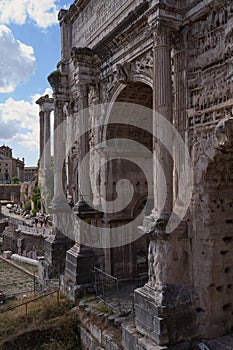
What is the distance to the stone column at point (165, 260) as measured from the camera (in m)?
6.53

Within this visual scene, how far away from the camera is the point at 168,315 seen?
6465 millimetres

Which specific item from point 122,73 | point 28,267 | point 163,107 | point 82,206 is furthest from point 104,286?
point 28,267

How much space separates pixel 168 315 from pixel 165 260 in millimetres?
986

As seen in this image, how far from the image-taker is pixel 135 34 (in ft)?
28.6

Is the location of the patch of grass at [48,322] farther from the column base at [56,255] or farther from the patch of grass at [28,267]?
the patch of grass at [28,267]

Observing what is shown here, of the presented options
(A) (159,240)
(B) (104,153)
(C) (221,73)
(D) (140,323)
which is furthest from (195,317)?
(B) (104,153)

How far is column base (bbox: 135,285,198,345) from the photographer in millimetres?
6414

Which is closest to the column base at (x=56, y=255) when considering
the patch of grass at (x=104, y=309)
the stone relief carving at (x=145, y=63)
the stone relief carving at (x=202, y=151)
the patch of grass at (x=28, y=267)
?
the patch of grass at (x=104, y=309)

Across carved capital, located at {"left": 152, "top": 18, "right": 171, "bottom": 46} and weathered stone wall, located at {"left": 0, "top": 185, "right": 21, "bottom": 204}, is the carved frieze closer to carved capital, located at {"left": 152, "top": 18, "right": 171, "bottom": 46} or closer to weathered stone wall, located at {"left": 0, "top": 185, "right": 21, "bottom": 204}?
carved capital, located at {"left": 152, "top": 18, "right": 171, "bottom": 46}

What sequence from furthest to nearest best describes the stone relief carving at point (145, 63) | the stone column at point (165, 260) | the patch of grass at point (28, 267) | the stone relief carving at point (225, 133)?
the patch of grass at point (28, 267) < the stone relief carving at point (145, 63) < the stone column at point (165, 260) < the stone relief carving at point (225, 133)

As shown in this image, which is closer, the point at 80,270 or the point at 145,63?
the point at 145,63

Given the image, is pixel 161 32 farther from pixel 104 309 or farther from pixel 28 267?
pixel 28 267

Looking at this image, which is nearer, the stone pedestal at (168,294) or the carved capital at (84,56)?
the stone pedestal at (168,294)

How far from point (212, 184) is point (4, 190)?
47.7 meters
